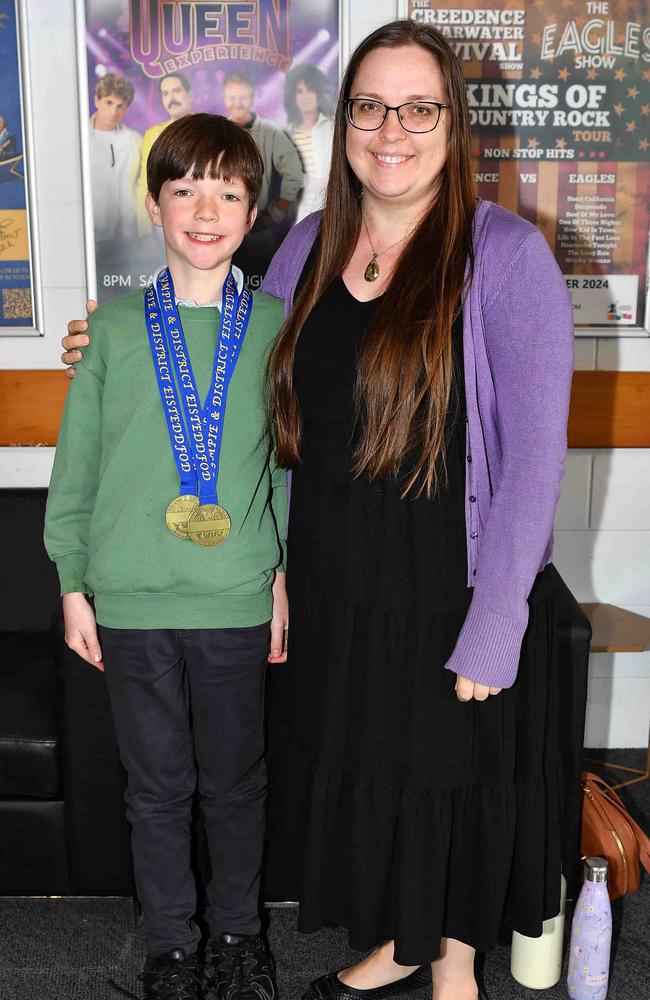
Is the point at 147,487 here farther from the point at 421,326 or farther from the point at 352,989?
the point at 352,989

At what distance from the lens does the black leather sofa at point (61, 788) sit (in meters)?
2.09

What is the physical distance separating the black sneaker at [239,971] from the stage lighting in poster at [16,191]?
1733mm

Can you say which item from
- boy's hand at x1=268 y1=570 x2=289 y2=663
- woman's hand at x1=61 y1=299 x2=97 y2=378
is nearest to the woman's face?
woman's hand at x1=61 y1=299 x2=97 y2=378

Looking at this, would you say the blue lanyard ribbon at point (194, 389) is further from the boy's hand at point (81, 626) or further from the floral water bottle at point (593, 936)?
the floral water bottle at point (593, 936)

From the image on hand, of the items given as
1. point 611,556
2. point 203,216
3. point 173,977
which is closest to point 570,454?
point 611,556

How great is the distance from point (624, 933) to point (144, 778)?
115 cm

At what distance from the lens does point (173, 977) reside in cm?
184

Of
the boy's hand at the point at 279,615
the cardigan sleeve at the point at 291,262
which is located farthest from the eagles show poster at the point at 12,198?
the boy's hand at the point at 279,615

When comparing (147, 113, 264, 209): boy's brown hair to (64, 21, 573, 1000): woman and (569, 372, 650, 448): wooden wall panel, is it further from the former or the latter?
(569, 372, 650, 448): wooden wall panel

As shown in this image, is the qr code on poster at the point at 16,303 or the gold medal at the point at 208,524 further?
the qr code on poster at the point at 16,303

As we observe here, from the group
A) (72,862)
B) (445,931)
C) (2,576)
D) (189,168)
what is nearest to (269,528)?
(189,168)

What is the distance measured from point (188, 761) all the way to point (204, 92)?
1800 millimetres

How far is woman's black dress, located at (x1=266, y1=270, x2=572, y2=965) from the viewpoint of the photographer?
1597mm

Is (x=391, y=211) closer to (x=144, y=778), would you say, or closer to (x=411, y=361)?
(x=411, y=361)
